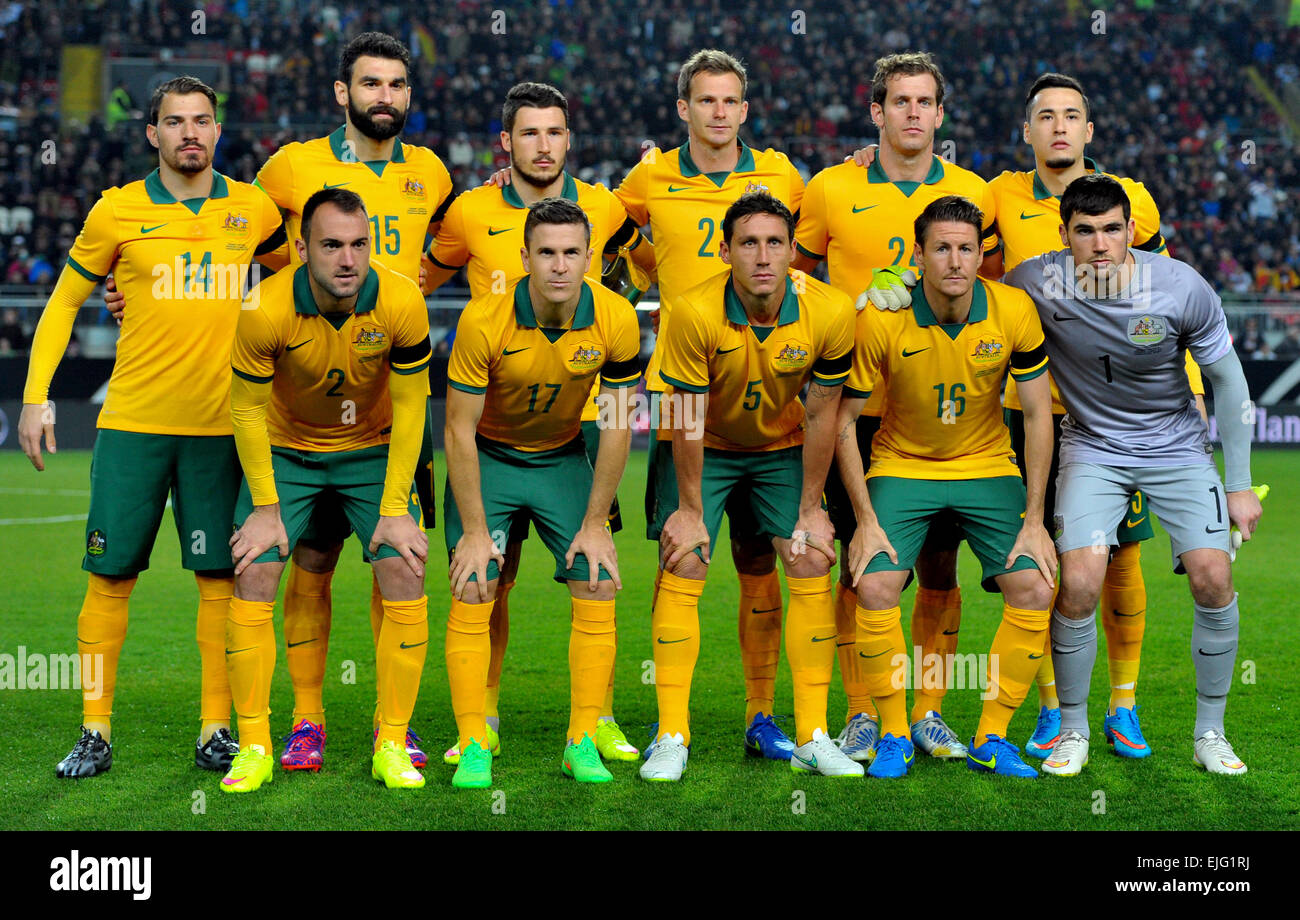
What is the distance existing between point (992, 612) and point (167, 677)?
190 inches

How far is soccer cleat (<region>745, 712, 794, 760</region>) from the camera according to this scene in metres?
5.32

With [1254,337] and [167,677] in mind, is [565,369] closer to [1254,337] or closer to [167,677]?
[167,677]

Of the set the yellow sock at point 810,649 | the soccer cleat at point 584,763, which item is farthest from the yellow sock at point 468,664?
the yellow sock at point 810,649

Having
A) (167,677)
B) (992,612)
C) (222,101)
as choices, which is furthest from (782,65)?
(167,677)

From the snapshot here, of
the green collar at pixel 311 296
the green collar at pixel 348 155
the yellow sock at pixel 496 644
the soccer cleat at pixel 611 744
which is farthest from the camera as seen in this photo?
the green collar at pixel 348 155

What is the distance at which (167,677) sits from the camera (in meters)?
6.80

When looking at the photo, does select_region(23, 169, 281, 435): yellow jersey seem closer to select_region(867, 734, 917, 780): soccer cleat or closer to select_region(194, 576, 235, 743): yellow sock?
select_region(194, 576, 235, 743): yellow sock

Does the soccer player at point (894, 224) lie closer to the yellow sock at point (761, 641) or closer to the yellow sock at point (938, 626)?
the yellow sock at point (938, 626)

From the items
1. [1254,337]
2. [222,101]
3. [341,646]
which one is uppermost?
[222,101]

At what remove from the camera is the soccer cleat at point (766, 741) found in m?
5.32

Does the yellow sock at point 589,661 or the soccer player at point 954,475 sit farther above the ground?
the soccer player at point 954,475

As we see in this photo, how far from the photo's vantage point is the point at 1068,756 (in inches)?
200

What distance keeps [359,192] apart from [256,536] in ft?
4.91

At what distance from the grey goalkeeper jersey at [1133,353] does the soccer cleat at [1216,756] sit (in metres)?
1.03
